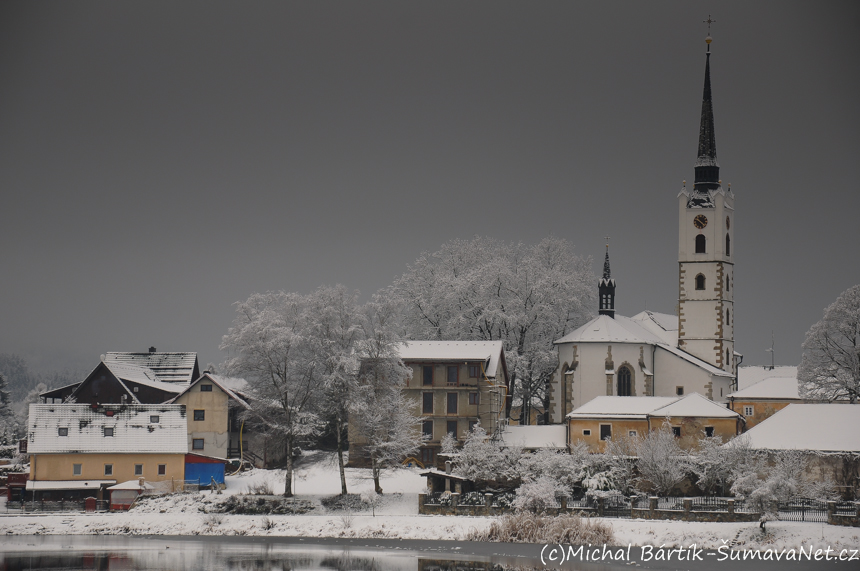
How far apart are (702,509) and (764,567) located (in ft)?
29.3

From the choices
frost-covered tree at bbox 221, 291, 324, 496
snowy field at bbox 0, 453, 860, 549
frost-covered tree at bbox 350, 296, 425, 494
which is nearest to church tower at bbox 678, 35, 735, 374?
frost-covered tree at bbox 350, 296, 425, 494

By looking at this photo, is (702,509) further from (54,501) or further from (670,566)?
(54,501)

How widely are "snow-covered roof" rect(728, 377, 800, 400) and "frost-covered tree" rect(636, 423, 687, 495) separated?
21.9 metres

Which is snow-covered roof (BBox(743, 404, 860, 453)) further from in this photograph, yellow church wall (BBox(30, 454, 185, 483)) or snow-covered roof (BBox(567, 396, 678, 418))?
yellow church wall (BBox(30, 454, 185, 483))

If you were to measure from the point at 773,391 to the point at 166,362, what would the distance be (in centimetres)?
4319

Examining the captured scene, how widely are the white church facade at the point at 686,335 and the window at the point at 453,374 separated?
11594mm

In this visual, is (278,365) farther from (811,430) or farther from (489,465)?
(811,430)

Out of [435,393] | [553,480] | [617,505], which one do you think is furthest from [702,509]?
[435,393]

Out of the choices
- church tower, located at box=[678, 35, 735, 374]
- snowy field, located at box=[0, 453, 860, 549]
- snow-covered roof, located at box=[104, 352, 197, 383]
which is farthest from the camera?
church tower, located at box=[678, 35, 735, 374]

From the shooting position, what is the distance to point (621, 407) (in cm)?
7144

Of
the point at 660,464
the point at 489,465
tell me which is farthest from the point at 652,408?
the point at 489,465

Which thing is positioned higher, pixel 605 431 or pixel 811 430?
pixel 811 430

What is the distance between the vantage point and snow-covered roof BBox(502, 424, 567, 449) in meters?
70.5

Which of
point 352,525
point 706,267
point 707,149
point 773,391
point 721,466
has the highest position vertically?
point 707,149
